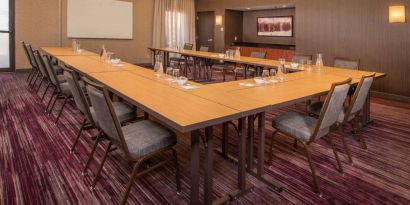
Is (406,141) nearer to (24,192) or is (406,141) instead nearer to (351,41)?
(351,41)

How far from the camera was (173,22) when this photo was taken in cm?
1013

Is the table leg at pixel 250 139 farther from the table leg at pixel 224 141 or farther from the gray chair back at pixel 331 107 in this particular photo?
the gray chair back at pixel 331 107

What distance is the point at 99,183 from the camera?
228 cm

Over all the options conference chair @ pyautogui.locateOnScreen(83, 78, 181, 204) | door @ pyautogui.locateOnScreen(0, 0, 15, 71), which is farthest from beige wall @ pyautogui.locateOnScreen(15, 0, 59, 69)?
conference chair @ pyautogui.locateOnScreen(83, 78, 181, 204)

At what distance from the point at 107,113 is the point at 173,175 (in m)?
0.90

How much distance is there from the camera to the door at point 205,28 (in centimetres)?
1037

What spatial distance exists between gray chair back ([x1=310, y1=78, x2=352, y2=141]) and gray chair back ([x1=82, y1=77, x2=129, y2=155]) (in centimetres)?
136

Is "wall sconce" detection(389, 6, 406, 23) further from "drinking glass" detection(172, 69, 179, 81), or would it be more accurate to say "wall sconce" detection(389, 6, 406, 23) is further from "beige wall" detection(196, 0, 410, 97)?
"drinking glass" detection(172, 69, 179, 81)

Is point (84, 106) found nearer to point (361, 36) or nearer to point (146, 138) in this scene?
point (146, 138)

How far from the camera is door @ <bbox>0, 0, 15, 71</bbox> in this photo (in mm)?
7281

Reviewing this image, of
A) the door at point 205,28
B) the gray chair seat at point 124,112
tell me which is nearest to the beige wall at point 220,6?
the door at point 205,28

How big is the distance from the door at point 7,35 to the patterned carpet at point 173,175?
15.7 feet

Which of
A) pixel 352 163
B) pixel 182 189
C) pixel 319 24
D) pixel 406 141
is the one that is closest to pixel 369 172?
pixel 352 163

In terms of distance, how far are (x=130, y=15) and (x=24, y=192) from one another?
7.81 metres
